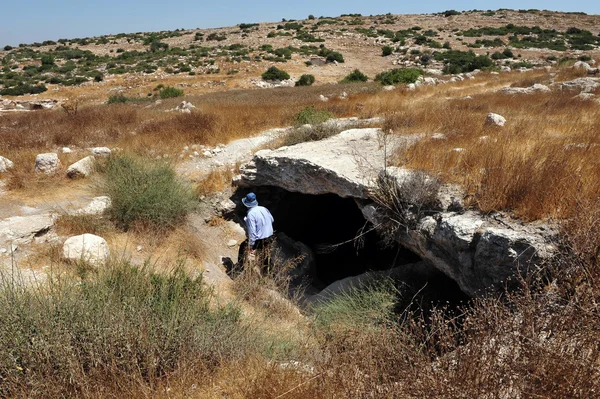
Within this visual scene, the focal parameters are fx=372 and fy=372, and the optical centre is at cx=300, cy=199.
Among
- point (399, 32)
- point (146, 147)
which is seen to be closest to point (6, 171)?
point (146, 147)

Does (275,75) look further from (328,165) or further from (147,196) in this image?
(328,165)

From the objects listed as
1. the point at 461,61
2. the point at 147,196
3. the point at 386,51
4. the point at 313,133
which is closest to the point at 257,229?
the point at 147,196

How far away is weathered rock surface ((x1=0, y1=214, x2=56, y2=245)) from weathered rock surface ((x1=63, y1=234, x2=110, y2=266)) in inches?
30.3

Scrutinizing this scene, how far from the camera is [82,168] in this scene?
26.1 ft

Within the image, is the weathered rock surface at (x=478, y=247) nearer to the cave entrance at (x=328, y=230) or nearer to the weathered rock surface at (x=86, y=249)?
the cave entrance at (x=328, y=230)

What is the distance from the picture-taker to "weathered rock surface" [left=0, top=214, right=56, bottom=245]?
5.45 metres

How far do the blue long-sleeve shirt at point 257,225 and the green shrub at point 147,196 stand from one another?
62.7 inches

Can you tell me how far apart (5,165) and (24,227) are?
3.11 m

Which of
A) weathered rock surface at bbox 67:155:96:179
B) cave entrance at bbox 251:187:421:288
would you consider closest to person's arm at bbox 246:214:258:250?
cave entrance at bbox 251:187:421:288

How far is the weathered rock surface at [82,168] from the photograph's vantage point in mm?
7879

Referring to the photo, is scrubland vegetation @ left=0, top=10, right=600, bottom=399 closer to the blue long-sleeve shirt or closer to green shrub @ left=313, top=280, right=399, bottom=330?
green shrub @ left=313, top=280, right=399, bottom=330

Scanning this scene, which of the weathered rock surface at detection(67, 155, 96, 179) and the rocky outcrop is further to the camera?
the weathered rock surface at detection(67, 155, 96, 179)

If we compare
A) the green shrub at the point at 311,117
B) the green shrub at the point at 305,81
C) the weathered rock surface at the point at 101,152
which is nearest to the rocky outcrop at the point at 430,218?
the green shrub at the point at 311,117

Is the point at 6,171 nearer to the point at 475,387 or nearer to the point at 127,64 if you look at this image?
the point at 475,387
